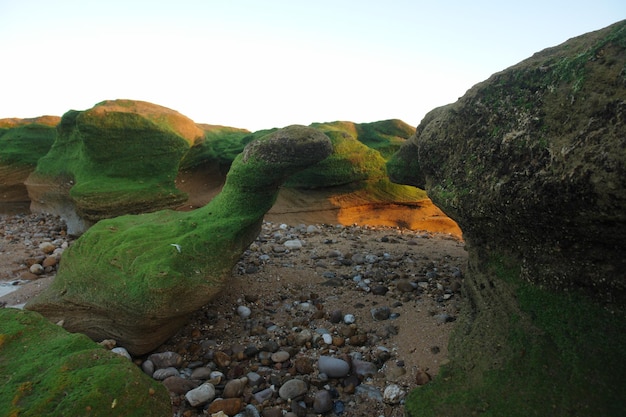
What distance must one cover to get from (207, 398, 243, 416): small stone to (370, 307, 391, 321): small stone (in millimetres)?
1702

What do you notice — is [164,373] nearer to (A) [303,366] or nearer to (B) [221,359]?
(B) [221,359]

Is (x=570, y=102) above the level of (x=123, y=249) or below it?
above

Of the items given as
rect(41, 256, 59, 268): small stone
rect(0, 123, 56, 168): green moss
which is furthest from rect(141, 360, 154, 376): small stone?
rect(0, 123, 56, 168): green moss

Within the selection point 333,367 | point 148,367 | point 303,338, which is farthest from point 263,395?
point 148,367

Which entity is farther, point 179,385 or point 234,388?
point 179,385

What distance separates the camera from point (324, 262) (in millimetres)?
6133

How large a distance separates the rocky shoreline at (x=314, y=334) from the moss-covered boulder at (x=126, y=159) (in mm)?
2028

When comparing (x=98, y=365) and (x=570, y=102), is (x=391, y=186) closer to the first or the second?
(x=570, y=102)

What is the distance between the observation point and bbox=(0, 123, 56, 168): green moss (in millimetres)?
12422

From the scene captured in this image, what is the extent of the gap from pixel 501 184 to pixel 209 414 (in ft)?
8.99

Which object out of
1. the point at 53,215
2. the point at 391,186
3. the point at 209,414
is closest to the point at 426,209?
the point at 391,186

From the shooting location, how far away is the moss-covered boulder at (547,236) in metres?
2.40

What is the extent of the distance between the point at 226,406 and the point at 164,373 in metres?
0.83

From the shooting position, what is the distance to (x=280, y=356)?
370 cm
